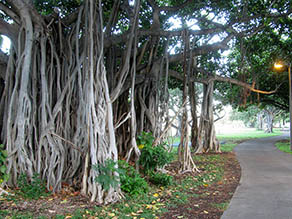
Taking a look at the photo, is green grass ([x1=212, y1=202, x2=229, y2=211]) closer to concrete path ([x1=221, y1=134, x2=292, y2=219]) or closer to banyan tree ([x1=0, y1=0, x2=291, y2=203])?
concrete path ([x1=221, y1=134, x2=292, y2=219])

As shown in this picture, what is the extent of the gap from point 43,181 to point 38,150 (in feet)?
1.75

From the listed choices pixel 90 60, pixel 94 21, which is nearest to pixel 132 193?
pixel 90 60

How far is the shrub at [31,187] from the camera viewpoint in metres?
4.67

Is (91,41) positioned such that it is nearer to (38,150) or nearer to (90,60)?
(90,60)

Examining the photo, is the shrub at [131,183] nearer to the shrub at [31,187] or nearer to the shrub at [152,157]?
the shrub at [152,157]

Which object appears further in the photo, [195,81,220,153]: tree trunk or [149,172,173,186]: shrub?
[195,81,220,153]: tree trunk

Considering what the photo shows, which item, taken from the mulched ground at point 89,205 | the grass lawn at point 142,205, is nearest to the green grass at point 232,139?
the grass lawn at point 142,205

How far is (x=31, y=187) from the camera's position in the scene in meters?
4.80

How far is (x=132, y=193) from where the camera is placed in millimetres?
4930

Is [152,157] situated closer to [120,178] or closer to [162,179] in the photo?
[162,179]

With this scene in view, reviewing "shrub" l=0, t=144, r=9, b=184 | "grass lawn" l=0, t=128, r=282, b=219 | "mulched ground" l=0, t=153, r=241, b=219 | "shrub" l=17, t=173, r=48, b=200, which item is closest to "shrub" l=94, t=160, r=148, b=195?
"grass lawn" l=0, t=128, r=282, b=219

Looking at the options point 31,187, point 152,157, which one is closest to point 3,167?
point 31,187

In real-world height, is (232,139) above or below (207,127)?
below

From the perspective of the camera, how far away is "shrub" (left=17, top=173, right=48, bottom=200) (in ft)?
15.3
